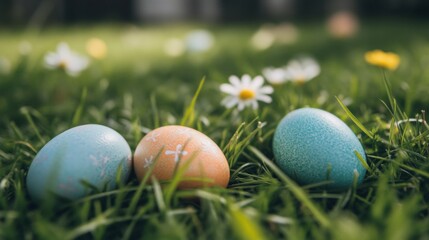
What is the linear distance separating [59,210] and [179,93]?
46.6 inches

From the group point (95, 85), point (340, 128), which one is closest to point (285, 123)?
point (340, 128)

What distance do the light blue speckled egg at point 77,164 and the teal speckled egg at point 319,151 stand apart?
0.45 meters

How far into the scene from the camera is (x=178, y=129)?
118 centimetres

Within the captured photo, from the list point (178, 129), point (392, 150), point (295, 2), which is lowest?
point (295, 2)

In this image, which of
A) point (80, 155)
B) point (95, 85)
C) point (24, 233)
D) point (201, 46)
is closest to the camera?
point (24, 233)

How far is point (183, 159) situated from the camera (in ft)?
3.60

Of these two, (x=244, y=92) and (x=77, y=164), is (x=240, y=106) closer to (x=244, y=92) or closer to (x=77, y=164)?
(x=244, y=92)

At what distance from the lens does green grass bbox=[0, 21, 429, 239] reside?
920 mm

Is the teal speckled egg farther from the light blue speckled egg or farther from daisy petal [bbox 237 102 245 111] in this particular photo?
the light blue speckled egg

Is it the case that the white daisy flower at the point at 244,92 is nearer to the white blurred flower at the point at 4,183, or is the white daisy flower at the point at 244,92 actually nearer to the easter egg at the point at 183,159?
the easter egg at the point at 183,159

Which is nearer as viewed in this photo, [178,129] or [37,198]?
[37,198]

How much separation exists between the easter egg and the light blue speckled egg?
0.22 feet

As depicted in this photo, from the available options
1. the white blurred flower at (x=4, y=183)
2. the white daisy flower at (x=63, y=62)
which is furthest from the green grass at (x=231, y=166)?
the white daisy flower at (x=63, y=62)

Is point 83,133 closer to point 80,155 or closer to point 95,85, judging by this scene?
point 80,155
